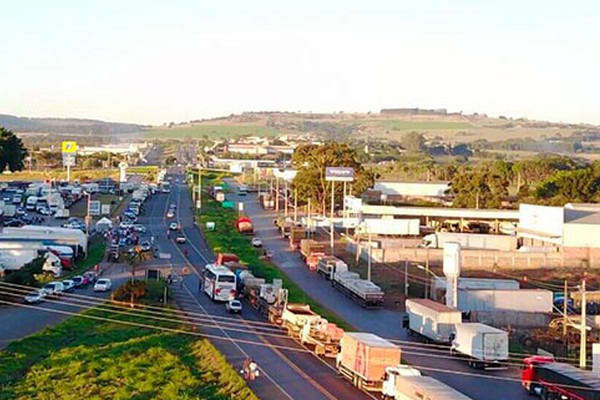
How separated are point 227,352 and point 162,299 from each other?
30.0 ft

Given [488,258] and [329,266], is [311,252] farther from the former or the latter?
[488,258]

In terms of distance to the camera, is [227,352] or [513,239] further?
[513,239]

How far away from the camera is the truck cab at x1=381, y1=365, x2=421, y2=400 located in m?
19.8

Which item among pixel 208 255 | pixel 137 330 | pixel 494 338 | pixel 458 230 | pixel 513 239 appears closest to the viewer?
pixel 494 338

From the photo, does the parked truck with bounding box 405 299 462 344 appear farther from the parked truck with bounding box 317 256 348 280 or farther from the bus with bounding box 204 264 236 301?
the parked truck with bounding box 317 256 348 280

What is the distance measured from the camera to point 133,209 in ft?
226

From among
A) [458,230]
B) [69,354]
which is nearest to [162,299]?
[69,354]

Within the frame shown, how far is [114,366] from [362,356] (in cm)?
812

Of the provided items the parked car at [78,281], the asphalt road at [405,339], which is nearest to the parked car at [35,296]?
the parked car at [78,281]

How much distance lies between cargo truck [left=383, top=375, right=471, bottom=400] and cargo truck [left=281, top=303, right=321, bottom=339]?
7.19 meters

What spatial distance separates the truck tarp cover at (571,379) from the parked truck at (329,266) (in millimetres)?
19233

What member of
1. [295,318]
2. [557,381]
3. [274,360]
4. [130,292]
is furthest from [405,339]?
[130,292]

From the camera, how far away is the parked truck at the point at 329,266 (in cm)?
4040

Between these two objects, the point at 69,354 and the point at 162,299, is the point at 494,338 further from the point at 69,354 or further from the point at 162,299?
the point at 162,299
